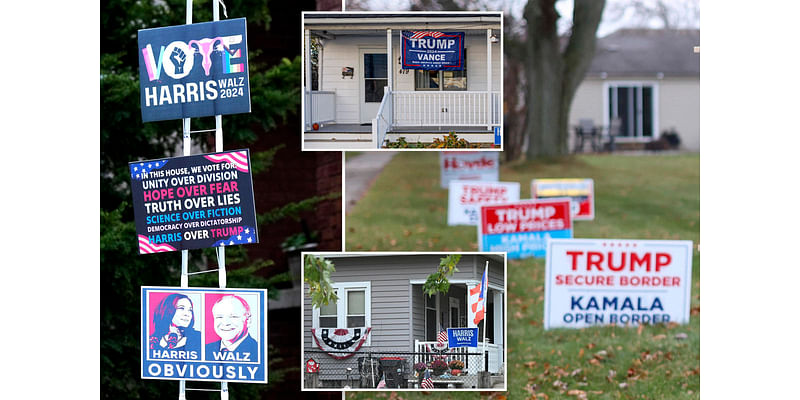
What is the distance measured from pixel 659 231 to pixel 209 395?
7557mm

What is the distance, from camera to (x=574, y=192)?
10867 mm

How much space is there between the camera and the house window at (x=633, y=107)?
16469 mm

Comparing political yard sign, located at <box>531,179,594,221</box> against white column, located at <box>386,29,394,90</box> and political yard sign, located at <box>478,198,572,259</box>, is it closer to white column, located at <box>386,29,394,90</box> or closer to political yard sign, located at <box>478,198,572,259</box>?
political yard sign, located at <box>478,198,572,259</box>

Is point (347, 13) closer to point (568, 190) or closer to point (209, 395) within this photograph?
point (209, 395)

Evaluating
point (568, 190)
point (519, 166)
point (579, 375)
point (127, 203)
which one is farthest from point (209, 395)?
point (519, 166)

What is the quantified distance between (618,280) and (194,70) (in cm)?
362

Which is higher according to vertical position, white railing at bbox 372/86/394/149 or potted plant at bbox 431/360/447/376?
white railing at bbox 372/86/394/149

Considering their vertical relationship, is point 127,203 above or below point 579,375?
above

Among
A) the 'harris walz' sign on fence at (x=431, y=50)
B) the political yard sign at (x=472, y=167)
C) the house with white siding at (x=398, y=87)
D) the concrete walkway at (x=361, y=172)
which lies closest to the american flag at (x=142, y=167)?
the house with white siding at (x=398, y=87)

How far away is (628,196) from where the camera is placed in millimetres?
13391

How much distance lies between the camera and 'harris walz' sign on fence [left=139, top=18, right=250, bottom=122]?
3633 millimetres

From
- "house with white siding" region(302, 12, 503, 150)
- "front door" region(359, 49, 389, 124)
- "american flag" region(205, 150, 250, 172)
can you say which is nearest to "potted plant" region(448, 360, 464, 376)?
"house with white siding" region(302, 12, 503, 150)

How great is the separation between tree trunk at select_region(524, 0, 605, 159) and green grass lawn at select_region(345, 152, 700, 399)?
75cm

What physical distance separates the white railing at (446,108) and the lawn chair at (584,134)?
12087 mm
